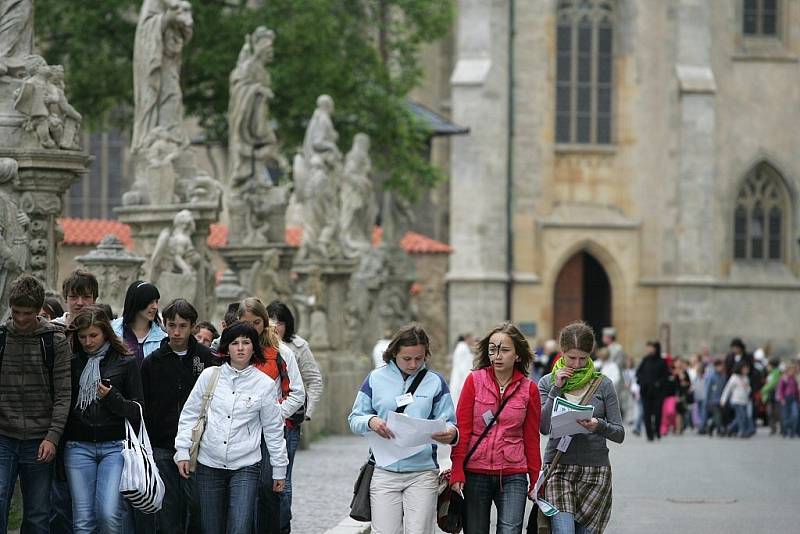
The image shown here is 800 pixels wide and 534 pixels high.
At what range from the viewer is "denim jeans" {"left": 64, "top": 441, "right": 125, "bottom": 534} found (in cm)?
859

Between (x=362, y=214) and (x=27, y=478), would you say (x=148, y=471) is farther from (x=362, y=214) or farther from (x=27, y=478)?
(x=362, y=214)

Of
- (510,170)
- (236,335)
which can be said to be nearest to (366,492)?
(236,335)

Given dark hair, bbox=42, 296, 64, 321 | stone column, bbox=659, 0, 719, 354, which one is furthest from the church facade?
dark hair, bbox=42, 296, 64, 321

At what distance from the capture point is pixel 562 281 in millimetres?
48625

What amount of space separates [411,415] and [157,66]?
28.2 ft

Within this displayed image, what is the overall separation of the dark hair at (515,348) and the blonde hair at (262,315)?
1.29 meters

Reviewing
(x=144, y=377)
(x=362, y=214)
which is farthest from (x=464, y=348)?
(x=144, y=377)

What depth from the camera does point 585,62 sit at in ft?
159

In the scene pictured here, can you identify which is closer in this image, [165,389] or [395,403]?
[395,403]

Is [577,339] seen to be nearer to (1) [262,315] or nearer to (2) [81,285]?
(1) [262,315]

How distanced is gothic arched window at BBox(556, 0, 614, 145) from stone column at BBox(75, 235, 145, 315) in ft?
115

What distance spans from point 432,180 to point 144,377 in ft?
85.9

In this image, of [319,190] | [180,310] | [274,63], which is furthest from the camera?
[274,63]

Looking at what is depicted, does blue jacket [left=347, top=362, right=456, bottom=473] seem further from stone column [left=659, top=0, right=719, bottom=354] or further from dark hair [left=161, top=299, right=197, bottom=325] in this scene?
stone column [left=659, top=0, right=719, bottom=354]
